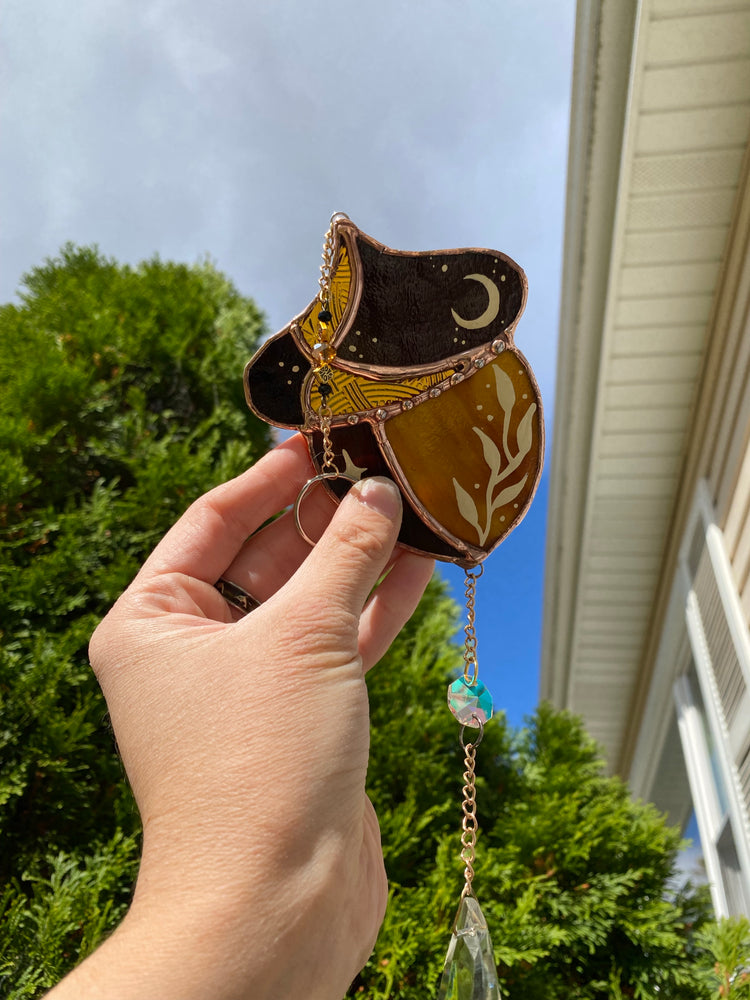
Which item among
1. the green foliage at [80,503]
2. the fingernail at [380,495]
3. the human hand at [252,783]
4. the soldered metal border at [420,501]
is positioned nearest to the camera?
the human hand at [252,783]

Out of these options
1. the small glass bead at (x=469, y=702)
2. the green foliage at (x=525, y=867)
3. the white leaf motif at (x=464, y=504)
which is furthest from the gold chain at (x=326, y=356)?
the green foliage at (x=525, y=867)

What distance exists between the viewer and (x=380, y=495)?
53.4 inches

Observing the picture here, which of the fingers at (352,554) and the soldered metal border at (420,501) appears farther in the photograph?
the soldered metal border at (420,501)

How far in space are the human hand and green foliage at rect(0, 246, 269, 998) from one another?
635 millimetres

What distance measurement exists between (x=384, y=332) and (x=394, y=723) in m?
1.30

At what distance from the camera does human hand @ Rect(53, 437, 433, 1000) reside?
871 millimetres

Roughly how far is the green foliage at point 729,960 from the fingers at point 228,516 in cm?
172

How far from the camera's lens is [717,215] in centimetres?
340

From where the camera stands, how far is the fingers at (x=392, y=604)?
64.3 inches

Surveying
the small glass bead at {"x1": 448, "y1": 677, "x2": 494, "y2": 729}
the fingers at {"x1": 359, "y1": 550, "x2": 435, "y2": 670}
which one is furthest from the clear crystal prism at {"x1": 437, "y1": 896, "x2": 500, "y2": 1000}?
the fingers at {"x1": 359, "y1": 550, "x2": 435, "y2": 670}

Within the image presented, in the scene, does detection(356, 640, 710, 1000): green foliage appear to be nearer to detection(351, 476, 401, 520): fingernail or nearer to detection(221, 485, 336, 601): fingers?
detection(221, 485, 336, 601): fingers

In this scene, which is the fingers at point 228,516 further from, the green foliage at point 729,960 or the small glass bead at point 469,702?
the green foliage at point 729,960

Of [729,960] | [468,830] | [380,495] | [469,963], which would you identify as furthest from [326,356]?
[729,960]

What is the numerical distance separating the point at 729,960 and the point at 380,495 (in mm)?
1604
